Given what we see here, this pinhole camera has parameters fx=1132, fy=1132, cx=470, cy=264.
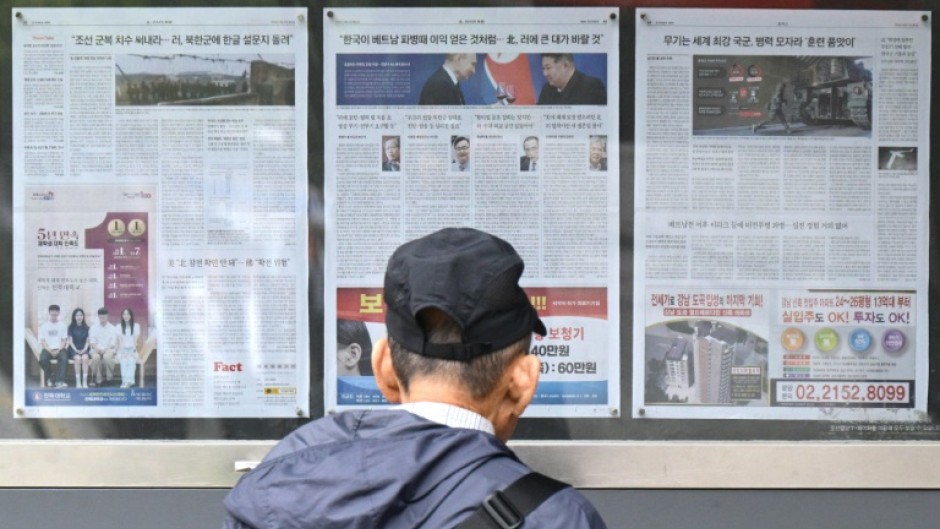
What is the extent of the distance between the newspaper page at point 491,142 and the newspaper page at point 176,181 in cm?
16

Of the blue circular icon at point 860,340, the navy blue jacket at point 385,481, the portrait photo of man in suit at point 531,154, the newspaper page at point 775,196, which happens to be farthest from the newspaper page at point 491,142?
the navy blue jacket at point 385,481

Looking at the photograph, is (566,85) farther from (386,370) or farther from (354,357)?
(386,370)

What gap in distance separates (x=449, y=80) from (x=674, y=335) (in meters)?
1.01

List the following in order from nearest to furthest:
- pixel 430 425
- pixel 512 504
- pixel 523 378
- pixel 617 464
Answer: pixel 512 504 → pixel 430 425 → pixel 523 378 → pixel 617 464

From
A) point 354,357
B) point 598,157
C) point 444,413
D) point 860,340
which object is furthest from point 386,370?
point 860,340

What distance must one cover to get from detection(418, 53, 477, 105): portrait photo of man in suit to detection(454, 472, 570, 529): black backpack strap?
6.64ft

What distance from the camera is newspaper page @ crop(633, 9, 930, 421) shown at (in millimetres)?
3363

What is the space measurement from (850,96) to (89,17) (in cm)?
228

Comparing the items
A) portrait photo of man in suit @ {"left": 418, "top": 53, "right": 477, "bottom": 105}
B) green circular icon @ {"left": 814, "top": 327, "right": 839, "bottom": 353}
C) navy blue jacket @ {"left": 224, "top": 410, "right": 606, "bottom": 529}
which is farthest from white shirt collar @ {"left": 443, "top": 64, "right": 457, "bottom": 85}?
navy blue jacket @ {"left": 224, "top": 410, "right": 606, "bottom": 529}

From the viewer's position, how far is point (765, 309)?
3.37 meters

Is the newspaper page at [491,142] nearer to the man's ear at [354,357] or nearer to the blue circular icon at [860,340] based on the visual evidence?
the man's ear at [354,357]

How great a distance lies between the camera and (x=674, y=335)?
3377 mm

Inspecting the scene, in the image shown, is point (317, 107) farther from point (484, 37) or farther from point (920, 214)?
point (920, 214)

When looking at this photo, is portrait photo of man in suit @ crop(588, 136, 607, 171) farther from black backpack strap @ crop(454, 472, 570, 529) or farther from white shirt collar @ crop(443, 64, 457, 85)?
black backpack strap @ crop(454, 472, 570, 529)
